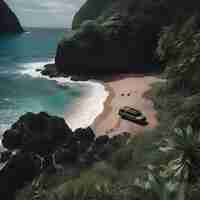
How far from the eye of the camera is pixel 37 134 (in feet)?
117

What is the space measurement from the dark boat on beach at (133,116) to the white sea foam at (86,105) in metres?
4.62

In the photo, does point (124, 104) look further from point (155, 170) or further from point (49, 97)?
point (155, 170)

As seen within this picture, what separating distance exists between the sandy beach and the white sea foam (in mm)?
1143

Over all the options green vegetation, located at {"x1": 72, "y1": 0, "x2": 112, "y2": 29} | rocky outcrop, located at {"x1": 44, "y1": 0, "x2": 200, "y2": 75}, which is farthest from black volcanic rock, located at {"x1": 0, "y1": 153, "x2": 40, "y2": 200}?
green vegetation, located at {"x1": 72, "y1": 0, "x2": 112, "y2": 29}

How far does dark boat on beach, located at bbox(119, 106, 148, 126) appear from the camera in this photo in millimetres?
42875

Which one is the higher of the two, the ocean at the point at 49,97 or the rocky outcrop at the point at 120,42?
the rocky outcrop at the point at 120,42

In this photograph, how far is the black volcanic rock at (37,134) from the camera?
34844 mm

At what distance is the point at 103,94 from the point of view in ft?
204

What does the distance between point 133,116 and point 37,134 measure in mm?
14269

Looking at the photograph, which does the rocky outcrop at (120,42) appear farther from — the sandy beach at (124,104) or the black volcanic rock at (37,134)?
the black volcanic rock at (37,134)

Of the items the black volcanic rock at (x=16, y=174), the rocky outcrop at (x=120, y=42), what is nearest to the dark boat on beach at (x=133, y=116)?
the black volcanic rock at (x=16, y=174)

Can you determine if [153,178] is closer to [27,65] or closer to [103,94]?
[103,94]

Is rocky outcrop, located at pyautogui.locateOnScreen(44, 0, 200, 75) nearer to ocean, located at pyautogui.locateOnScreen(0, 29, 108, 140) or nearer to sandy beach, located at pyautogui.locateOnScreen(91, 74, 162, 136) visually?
ocean, located at pyautogui.locateOnScreen(0, 29, 108, 140)

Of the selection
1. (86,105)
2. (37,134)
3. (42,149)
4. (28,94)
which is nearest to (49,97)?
(28,94)
